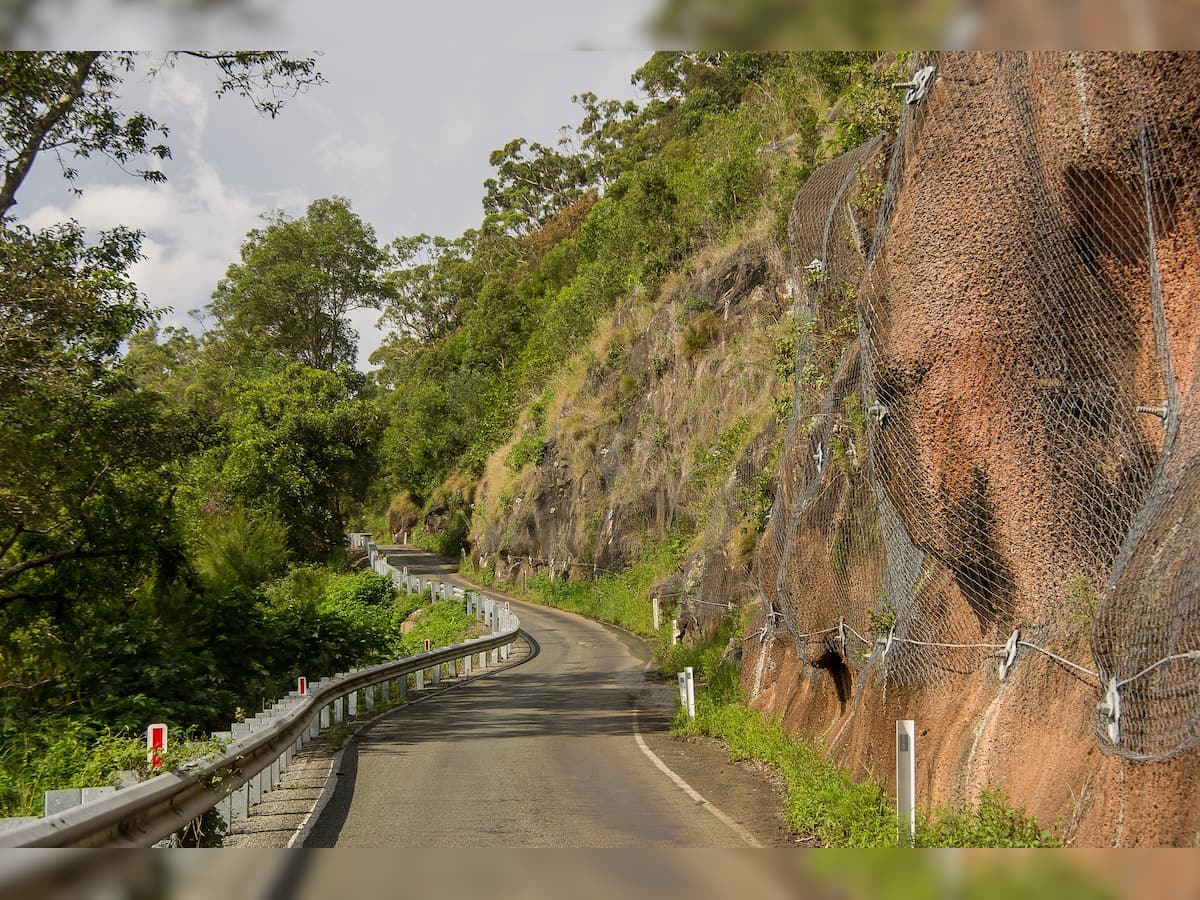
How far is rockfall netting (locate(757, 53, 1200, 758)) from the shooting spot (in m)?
5.76

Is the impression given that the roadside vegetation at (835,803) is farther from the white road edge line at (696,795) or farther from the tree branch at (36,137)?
the tree branch at (36,137)

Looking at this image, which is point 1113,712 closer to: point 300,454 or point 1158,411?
point 1158,411

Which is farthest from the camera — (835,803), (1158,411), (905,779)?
(835,803)

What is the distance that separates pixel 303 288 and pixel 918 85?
52215mm

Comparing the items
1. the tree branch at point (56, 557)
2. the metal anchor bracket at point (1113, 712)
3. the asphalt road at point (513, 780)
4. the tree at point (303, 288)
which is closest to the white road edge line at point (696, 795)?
the asphalt road at point (513, 780)

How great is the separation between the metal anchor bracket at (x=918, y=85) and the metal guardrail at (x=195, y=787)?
7038mm

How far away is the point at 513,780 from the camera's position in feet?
37.4

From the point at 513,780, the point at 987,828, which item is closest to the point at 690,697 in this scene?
the point at 513,780

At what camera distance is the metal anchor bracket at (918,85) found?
831 cm

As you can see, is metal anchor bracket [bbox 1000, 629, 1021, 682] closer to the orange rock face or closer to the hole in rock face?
the orange rock face

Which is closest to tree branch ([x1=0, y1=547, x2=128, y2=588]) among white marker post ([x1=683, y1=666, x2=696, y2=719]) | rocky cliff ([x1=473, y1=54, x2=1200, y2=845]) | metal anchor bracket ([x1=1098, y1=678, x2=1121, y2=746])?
white marker post ([x1=683, y1=666, x2=696, y2=719])

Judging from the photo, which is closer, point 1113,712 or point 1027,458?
point 1113,712

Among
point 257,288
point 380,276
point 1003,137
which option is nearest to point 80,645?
point 1003,137
